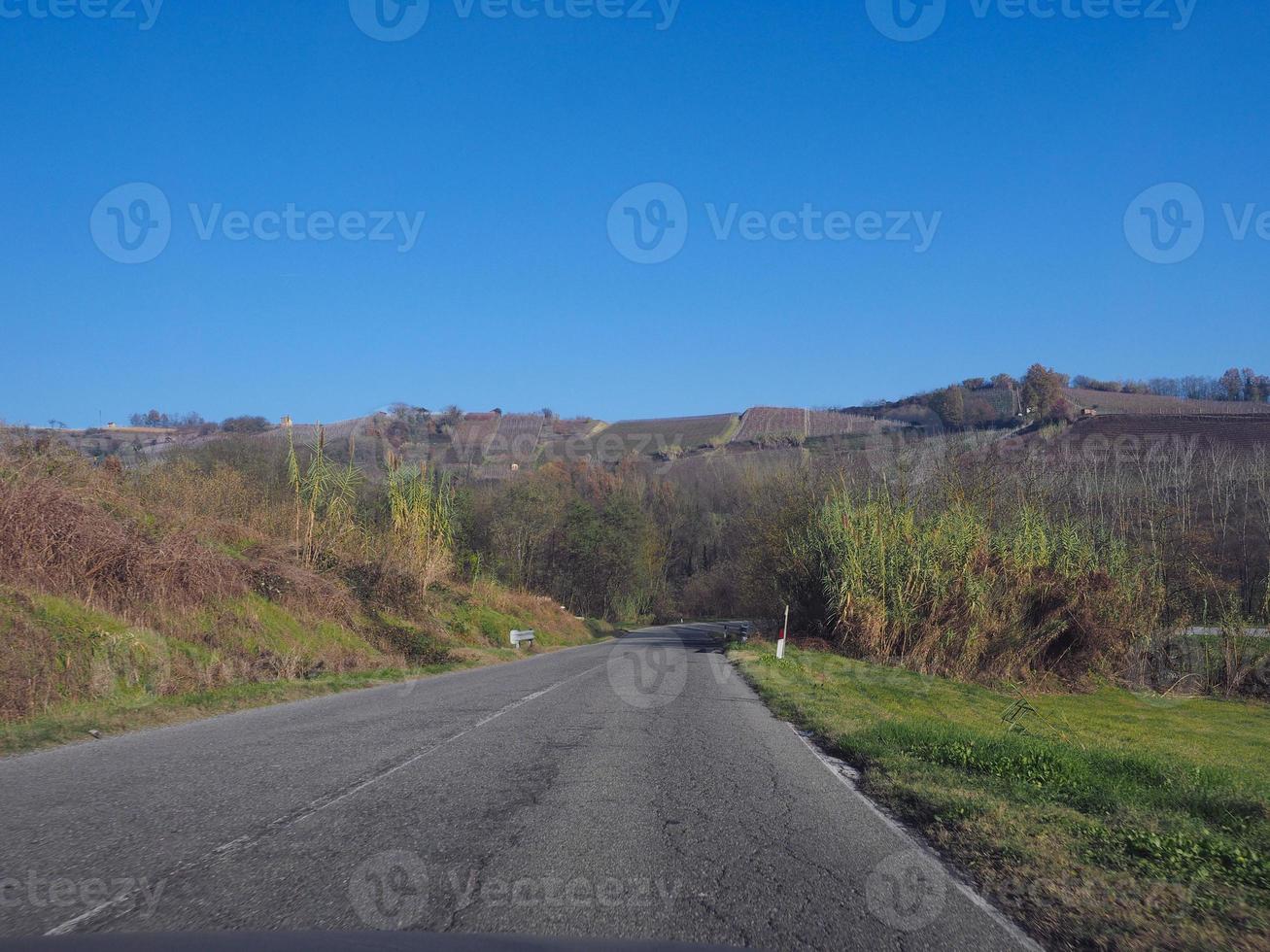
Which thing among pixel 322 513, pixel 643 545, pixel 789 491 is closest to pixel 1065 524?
pixel 789 491

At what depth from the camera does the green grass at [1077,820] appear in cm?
472

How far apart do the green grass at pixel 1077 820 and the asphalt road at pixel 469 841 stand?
40 cm

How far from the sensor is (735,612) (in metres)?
74.5

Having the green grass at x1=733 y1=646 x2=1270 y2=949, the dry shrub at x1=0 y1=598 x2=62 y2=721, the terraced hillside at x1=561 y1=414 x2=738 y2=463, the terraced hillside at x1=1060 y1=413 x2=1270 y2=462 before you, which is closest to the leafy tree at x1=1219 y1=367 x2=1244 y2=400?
the terraced hillside at x1=1060 y1=413 x2=1270 y2=462

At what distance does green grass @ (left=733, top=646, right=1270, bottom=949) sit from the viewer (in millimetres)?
4723

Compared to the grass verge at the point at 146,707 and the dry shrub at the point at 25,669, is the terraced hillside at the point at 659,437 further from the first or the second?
the dry shrub at the point at 25,669

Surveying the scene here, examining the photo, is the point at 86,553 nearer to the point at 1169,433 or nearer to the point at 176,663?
the point at 176,663

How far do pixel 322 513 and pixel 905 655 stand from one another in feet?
54.3

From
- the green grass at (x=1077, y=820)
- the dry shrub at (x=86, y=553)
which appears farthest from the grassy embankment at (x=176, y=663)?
the green grass at (x=1077, y=820)

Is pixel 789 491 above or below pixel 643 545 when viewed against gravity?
above

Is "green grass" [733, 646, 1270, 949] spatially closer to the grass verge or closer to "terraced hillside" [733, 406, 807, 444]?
the grass verge

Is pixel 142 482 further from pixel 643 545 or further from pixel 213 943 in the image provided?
pixel 643 545

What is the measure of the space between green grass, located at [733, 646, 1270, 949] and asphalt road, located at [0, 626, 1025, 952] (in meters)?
0.40

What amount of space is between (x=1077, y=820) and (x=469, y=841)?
446 centimetres
